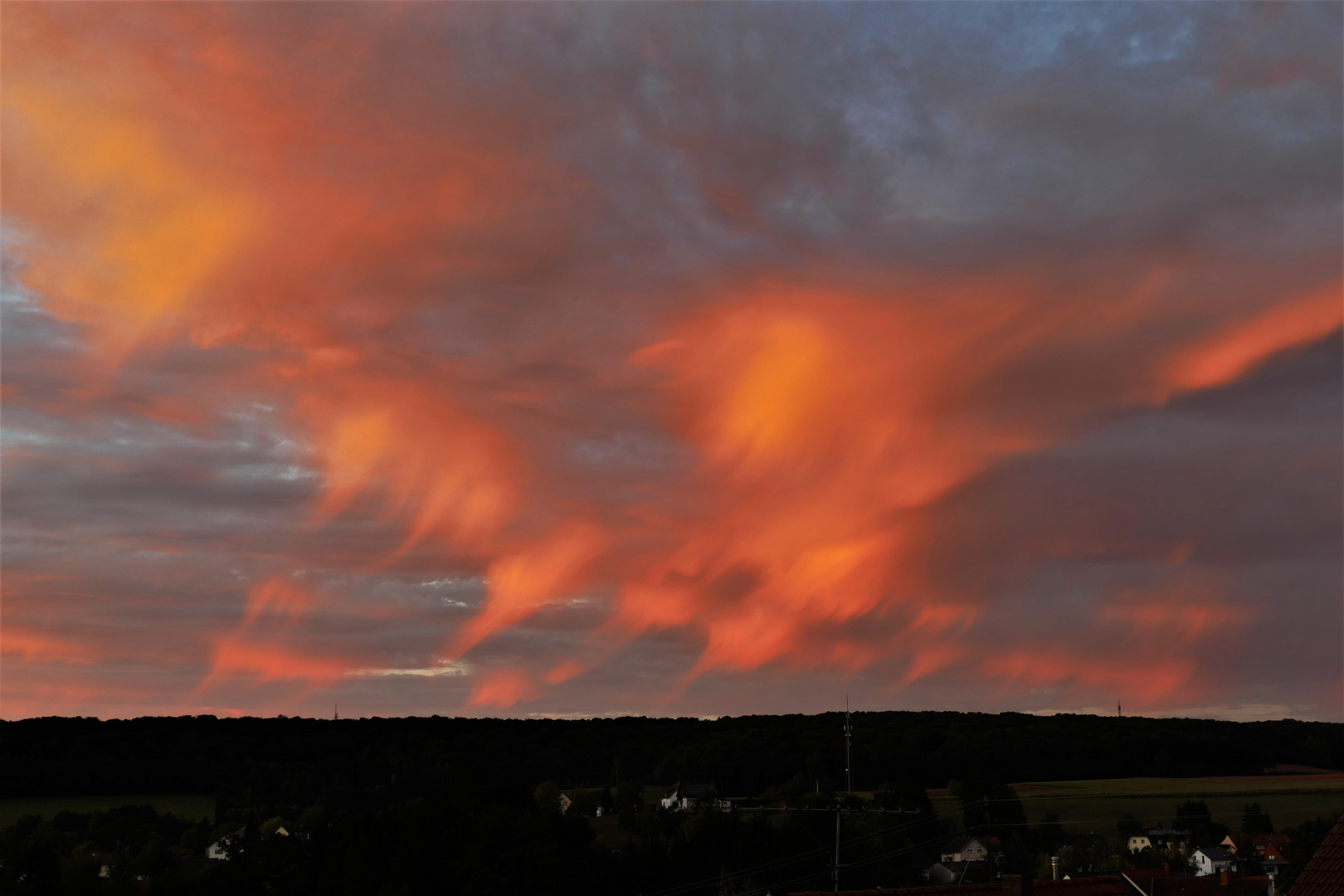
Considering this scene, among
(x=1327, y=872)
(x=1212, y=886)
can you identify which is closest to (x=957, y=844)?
(x=1212, y=886)

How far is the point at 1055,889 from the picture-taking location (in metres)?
44.2

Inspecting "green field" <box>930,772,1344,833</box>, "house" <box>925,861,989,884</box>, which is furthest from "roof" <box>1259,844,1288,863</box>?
"house" <box>925,861,989,884</box>

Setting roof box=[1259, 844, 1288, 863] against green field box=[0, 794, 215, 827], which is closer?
roof box=[1259, 844, 1288, 863]

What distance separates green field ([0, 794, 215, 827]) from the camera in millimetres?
165625

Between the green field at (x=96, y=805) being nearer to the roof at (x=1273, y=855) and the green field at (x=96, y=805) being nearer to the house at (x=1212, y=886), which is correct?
the house at (x=1212, y=886)

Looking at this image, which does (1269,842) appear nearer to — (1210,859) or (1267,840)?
(1267,840)

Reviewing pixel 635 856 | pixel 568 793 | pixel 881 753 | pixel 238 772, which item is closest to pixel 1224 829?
pixel 881 753

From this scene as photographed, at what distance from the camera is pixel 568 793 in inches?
6614

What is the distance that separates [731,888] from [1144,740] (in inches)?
3210

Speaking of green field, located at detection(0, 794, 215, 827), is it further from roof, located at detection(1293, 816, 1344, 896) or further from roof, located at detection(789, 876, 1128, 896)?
roof, located at detection(1293, 816, 1344, 896)

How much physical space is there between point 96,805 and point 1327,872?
179m

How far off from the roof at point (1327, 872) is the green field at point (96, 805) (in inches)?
6566

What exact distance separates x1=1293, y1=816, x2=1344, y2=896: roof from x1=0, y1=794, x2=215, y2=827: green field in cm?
16678

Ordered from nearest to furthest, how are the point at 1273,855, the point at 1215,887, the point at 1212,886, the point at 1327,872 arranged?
the point at 1327,872, the point at 1215,887, the point at 1212,886, the point at 1273,855
